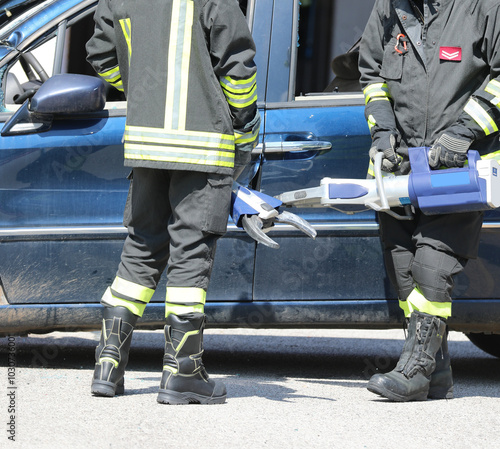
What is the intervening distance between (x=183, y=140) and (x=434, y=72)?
3.42 ft

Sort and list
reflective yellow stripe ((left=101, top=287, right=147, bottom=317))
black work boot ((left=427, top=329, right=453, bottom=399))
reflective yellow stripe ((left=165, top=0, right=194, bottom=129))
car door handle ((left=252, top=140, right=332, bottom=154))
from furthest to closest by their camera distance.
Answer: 1. car door handle ((left=252, top=140, right=332, bottom=154))
2. black work boot ((left=427, top=329, right=453, bottom=399))
3. reflective yellow stripe ((left=101, top=287, right=147, bottom=317))
4. reflective yellow stripe ((left=165, top=0, right=194, bottom=129))

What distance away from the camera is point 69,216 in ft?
12.4

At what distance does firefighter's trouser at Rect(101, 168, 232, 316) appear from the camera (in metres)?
3.25

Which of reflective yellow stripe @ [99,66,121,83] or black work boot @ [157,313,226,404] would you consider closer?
black work boot @ [157,313,226,404]

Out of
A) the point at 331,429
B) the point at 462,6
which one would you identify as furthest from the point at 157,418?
the point at 462,6

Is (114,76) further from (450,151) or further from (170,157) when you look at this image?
(450,151)

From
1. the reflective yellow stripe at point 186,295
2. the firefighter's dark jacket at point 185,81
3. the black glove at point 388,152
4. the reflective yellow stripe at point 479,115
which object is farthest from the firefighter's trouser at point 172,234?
the reflective yellow stripe at point 479,115

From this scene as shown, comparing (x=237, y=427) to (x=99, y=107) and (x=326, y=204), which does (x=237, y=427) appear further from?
(x=99, y=107)

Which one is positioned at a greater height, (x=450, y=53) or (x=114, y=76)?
(x=450, y=53)

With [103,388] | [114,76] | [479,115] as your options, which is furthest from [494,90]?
[103,388]

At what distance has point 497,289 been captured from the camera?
12.5 ft

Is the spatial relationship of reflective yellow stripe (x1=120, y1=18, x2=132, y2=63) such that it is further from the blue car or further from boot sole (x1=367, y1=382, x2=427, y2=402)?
boot sole (x1=367, y1=382, x2=427, y2=402)

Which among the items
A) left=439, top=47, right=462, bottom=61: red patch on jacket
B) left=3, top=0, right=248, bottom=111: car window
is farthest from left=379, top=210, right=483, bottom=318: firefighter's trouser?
left=3, top=0, right=248, bottom=111: car window

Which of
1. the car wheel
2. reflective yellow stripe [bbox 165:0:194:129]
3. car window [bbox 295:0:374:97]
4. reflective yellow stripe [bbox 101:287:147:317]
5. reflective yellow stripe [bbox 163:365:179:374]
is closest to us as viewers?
reflective yellow stripe [bbox 165:0:194:129]
